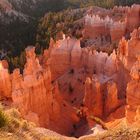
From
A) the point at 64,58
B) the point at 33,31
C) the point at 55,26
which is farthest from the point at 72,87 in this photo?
the point at 33,31

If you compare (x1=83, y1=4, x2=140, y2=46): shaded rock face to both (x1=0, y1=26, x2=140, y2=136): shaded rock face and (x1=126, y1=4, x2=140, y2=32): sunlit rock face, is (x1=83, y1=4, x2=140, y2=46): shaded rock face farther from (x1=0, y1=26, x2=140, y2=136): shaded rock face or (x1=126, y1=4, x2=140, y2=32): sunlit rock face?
(x1=0, y1=26, x2=140, y2=136): shaded rock face

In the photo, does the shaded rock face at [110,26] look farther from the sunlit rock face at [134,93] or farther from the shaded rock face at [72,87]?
the sunlit rock face at [134,93]

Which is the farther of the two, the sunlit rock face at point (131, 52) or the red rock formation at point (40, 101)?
the sunlit rock face at point (131, 52)

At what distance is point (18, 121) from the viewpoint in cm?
895

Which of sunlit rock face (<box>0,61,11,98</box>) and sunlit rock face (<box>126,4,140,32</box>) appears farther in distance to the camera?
sunlit rock face (<box>126,4,140,32</box>)

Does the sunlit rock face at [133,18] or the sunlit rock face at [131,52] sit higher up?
the sunlit rock face at [133,18]

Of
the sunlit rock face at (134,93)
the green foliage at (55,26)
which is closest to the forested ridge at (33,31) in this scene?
the green foliage at (55,26)

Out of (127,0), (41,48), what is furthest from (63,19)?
(127,0)

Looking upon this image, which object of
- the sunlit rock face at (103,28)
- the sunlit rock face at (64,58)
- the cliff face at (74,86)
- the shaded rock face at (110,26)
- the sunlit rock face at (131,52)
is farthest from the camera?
the sunlit rock face at (103,28)

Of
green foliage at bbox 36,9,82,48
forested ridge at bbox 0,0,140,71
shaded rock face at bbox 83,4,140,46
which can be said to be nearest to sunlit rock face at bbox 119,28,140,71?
shaded rock face at bbox 83,4,140,46

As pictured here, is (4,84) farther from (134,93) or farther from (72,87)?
(72,87)

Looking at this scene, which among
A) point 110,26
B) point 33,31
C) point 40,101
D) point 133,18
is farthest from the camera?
point 33,31

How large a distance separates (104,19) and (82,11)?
1230 cm

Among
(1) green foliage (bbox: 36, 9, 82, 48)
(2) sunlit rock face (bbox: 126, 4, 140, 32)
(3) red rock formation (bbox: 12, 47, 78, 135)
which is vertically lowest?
(3) red rock formation (bbox: 12, 47, 78, 135)
